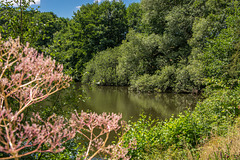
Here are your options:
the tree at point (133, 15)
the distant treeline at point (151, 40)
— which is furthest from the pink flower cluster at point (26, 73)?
the tree at point (133, 15)

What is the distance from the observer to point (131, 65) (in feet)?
68.9

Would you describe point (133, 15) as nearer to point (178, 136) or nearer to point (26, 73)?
point (178, 136)

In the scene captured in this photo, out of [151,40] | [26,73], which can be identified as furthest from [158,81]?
[26,73]

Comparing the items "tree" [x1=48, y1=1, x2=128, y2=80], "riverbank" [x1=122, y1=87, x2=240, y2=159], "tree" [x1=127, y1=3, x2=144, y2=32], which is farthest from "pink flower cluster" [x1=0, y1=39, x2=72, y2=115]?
"tree" [x1=127, y1=3, x2=144, y2=32]

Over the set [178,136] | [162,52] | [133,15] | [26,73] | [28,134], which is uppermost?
[133,15]

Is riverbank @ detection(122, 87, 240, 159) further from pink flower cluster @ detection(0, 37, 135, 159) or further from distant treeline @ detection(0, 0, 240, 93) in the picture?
pink flower cluster @ detection(0, 37, 135, 159)

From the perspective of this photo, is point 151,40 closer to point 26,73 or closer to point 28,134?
point 26,73

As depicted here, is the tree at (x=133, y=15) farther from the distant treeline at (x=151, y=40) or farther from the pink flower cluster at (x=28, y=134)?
the pink flower cluster at (x=28, y=134)

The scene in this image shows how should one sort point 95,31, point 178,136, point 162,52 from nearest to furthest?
point 178,136 < point 162,52 < point 95,31

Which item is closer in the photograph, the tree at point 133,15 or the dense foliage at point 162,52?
the dense foliage at point 162,52

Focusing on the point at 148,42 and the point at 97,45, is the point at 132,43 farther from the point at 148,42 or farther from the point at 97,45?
the point at 97,45

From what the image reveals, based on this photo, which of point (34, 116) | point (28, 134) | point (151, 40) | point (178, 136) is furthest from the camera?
point (151, 40)

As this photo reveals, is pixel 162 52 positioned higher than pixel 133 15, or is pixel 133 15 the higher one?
pixel 133 15

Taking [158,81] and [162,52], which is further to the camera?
[162,52]
